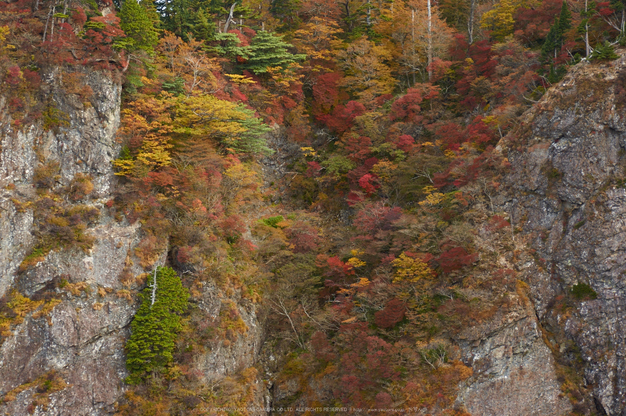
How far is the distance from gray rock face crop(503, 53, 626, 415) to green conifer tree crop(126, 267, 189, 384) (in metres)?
17.1

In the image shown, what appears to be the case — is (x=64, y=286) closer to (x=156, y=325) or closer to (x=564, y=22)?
(x=156, y=325)

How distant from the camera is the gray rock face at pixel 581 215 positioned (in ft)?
71.2

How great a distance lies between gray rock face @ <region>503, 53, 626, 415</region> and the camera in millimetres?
21688

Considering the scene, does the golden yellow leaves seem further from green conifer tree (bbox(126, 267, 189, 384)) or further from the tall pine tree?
the tall pine tree

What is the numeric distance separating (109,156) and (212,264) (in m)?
7.78

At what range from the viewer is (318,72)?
40.2 m

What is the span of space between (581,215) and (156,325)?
20815mm

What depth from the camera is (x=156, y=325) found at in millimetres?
22562

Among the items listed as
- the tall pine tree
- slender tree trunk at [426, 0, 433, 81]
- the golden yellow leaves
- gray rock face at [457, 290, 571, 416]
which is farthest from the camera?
slender tree trunk at [426, 0, 433, 81]

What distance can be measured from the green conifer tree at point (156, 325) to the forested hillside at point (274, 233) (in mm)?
95

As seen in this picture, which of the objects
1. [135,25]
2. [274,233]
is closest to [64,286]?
[274,233]

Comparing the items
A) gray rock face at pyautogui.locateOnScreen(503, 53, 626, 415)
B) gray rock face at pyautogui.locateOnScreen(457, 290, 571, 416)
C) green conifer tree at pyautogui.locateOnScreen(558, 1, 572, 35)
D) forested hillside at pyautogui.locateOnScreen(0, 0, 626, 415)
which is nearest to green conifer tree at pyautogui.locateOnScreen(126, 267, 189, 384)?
forested hillside at pyautogui.locateOnScreen(0, 0, 626, 415)

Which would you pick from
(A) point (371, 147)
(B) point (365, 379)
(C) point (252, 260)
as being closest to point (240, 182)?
(C) point (252, 260)

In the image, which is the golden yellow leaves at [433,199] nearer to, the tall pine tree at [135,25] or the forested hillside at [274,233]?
the forested hillside at [274,233]
